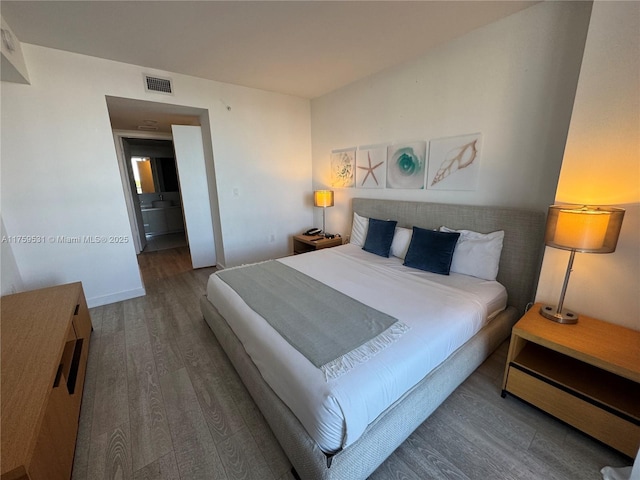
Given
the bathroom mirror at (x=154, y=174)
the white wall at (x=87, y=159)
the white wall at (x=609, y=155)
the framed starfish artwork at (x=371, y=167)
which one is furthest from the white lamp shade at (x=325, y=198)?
the bathroom mirror at (x=154, y=174)

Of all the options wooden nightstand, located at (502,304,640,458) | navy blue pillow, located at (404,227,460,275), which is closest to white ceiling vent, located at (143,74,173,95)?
navy blue pillow, located at (404,227,460,275)

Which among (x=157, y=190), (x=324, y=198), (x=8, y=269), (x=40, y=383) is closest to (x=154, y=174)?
(x=157, y=190)

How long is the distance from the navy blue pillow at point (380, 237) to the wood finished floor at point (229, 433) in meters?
1.32

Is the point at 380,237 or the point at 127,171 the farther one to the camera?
the point at 127,171

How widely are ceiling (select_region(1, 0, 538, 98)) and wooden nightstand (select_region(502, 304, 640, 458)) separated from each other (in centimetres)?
229

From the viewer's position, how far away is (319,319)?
1576 mm

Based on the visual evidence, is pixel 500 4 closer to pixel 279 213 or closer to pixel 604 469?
pixel 604 469

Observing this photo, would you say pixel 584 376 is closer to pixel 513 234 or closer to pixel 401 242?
pixel 513 234

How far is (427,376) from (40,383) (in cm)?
191

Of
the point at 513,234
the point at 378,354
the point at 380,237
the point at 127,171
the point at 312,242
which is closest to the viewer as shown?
the point at 378,354

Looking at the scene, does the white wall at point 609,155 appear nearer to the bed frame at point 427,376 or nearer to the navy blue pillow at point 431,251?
the bed frame at point 427,376

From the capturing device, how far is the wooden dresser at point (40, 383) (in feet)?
3.07

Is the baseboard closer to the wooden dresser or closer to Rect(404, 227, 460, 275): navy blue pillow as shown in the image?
the wooden dresser

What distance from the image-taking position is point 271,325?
60.8 inches
